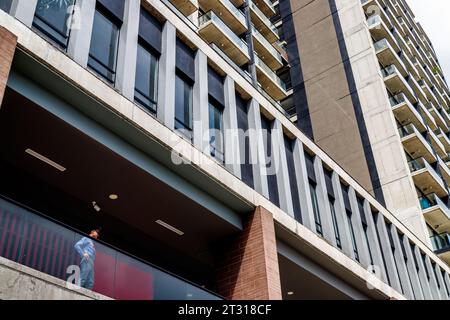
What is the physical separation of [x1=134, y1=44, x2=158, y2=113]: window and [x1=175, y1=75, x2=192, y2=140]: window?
89 cm

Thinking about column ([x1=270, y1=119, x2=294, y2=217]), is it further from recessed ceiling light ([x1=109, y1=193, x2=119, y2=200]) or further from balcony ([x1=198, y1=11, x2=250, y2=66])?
balcony ([x1=198, y1=11, x2=250, y2=66])

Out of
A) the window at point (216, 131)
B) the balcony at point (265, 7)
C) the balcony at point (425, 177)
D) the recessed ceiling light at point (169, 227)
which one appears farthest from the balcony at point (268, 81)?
the recessed ceiling light at point (169, 227)

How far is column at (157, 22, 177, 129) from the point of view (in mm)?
14742

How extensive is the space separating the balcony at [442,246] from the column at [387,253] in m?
14.6

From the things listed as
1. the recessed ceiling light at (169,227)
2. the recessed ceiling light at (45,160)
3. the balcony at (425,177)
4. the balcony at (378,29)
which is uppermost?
the balcony at (378,29)

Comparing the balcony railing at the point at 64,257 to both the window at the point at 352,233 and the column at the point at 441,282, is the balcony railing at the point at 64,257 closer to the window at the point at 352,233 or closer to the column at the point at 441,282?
the window at the point at 352,233

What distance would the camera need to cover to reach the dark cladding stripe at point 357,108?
37.2 m

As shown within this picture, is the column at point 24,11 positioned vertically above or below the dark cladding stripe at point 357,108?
below

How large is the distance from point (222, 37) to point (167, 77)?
19581 mm

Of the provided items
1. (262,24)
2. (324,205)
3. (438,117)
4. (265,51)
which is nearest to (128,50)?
(324,205)

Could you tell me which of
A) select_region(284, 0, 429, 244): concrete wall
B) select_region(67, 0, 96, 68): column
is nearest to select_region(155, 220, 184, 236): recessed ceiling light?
select_region(67, 0, 96, 68): column

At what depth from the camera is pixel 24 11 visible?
11.6m

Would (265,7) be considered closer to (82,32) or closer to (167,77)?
(167,77)

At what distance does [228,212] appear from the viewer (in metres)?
16.2
